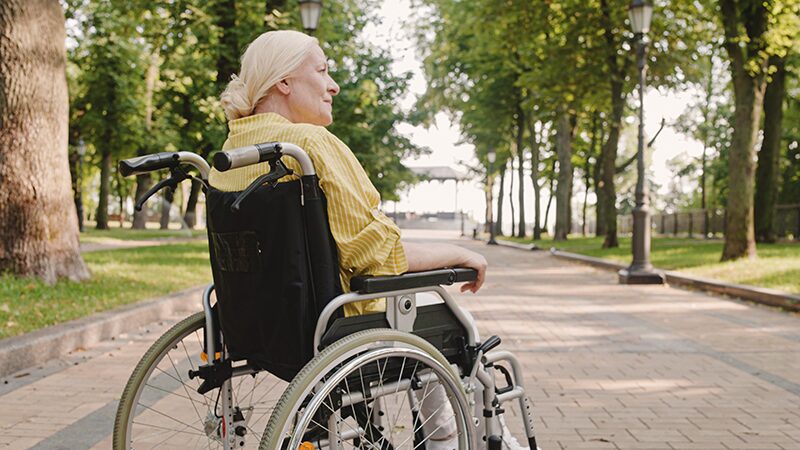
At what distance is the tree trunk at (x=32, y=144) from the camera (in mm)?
8109

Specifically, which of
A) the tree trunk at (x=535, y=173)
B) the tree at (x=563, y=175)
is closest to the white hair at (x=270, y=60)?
the tree at (x=563, y=175)

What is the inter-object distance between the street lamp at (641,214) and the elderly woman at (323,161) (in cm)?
1054

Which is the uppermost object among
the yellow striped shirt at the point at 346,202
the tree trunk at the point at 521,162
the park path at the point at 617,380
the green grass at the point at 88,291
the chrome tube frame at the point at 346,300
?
the tree trunk at the point at 521,162

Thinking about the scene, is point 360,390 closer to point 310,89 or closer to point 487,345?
point 487,345

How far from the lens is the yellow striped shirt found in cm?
223

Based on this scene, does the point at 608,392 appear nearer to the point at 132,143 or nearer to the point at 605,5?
the point at 605,5

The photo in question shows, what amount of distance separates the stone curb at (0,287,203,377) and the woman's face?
3502mm

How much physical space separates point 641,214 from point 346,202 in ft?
38.6

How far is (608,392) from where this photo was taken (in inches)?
186

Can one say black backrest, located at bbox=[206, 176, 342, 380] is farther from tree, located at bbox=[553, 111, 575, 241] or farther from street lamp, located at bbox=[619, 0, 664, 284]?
tree, located at bbox=[553, 111, 575, 241]

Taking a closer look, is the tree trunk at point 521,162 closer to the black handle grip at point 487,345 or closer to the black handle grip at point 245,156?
the black handle grip at point 487,345

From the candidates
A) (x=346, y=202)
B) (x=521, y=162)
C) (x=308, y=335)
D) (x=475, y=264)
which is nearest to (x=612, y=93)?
(x=521, y=162)

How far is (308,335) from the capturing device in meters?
2.24

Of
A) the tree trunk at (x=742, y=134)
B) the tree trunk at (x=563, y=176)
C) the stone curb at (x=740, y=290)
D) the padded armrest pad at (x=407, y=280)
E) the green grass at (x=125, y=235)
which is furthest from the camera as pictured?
the tree trunk at (x=563, y=176)
